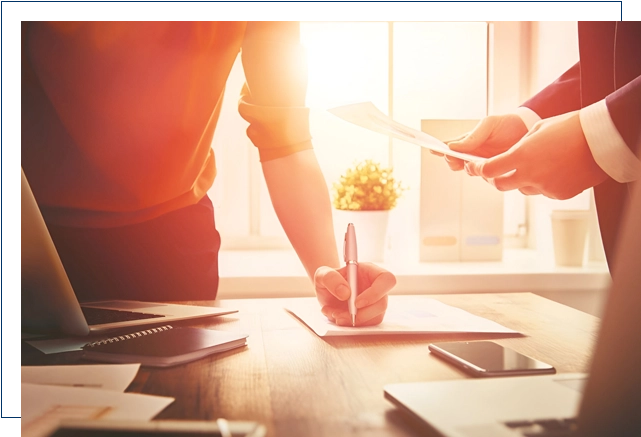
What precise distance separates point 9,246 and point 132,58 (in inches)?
18.3

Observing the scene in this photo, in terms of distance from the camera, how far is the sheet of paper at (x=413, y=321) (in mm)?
769

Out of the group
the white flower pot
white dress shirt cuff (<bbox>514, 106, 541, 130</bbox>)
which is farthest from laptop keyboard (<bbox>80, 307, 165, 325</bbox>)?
the white flower pot

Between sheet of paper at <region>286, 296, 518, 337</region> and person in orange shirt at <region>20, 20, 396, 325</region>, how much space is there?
21 cm

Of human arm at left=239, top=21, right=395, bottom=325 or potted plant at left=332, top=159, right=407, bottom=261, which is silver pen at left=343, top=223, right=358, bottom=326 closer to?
human arm at left=239, top=21, right=395, bottom=325

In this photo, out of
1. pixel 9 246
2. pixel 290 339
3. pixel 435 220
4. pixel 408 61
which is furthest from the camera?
pixel 408 61

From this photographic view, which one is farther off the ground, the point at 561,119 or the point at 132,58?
the point at 132,58

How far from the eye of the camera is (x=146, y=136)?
1.15 meters

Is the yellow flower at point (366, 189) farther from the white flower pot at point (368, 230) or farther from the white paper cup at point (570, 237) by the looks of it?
the white paper cup at point (570, 237)

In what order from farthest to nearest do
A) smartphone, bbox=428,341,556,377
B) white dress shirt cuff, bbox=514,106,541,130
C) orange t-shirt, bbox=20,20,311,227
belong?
white dress shirt cuff, bbox=514,106,541,130 < orange t-shirt, bbox=20,20,311,227 < smartphone, bbox=428,341,556,377

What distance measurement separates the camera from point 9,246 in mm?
899

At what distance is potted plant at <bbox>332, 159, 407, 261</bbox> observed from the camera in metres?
1.92

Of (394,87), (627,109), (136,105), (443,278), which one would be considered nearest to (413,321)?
(627,109)

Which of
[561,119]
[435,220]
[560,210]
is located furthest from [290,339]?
[560,210]

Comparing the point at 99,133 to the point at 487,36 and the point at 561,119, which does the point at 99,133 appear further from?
the point at 487,36
